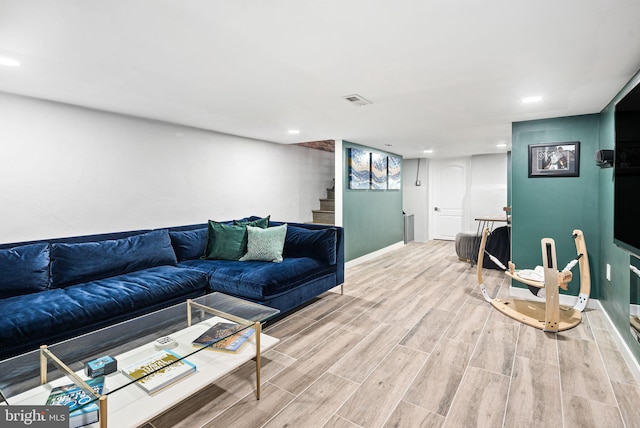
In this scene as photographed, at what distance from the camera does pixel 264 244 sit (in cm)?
363

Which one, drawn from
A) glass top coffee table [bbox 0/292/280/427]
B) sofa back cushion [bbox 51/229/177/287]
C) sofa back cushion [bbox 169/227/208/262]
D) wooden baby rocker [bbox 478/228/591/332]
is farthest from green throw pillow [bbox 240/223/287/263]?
wooden baby rocker [bbox 478/228/591/332]

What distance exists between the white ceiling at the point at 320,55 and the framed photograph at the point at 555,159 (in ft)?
1.20

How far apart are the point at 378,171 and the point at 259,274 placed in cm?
385

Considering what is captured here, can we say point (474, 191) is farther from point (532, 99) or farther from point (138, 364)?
point (138, 364)

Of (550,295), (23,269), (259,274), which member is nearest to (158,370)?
(259,274)

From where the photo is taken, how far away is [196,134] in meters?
4.18

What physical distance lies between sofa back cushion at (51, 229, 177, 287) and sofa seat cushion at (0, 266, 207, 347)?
0.11 meters

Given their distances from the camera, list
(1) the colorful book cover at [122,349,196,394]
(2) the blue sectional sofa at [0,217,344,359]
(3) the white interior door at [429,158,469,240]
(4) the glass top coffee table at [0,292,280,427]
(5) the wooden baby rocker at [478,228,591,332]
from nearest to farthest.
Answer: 1. (4) the glass top coffee table at [0,292,280,427]
2. (1) the colorful book cover at [122,349,196,394]
3. (2) the blue sectional sofa at [0,217,344,359]
4. (5) the wooden baby rocker at [478,228,591,332]
5. (3) the white interior door at [429,158,469,240]

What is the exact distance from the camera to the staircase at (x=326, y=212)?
5.90 meters

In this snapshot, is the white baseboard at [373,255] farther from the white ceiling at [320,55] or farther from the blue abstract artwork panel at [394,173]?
the white ceiling at [320,55]

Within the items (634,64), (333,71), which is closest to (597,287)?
(634,64)

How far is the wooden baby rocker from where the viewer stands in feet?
9.37

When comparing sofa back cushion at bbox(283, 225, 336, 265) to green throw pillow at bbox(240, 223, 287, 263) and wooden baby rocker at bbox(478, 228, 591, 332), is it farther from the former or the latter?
wooden baby rocker at bbox(478, 228, 591, 332)

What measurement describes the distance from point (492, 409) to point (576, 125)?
3.15m
